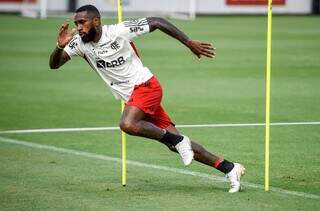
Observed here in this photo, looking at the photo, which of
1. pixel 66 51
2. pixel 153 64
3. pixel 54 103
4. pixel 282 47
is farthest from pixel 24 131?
pixel 282 47

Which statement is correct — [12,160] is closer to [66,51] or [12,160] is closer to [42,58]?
[66,51]

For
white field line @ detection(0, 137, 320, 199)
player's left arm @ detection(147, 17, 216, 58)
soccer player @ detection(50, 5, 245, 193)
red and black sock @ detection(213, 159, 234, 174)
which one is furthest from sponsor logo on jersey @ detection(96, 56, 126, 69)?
white field line @ detection(0, 137, 320, 199)

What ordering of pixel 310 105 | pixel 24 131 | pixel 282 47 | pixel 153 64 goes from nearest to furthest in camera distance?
pixel 24 131, pixel 310 105, pixel 153 64, pixel 282 47

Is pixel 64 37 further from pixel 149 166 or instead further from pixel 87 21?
pixel 149 166

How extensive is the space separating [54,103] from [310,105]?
16.6ft

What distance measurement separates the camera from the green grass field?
11047mm

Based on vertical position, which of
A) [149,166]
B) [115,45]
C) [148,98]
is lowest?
[149,166]

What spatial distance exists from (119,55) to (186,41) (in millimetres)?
823

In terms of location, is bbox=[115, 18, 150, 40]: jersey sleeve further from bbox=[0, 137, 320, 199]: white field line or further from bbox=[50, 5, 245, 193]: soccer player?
bbox=[0, 137, 320, 199]: white field line

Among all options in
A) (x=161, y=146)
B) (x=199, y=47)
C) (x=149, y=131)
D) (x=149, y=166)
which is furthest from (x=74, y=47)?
(x=161, y=146)

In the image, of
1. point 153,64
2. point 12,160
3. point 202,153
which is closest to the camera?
point 202,153

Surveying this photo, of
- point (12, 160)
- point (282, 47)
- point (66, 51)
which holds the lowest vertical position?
point (282, 47)

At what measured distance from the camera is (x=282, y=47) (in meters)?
32.5

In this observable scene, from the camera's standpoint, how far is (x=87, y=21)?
11109 mm
